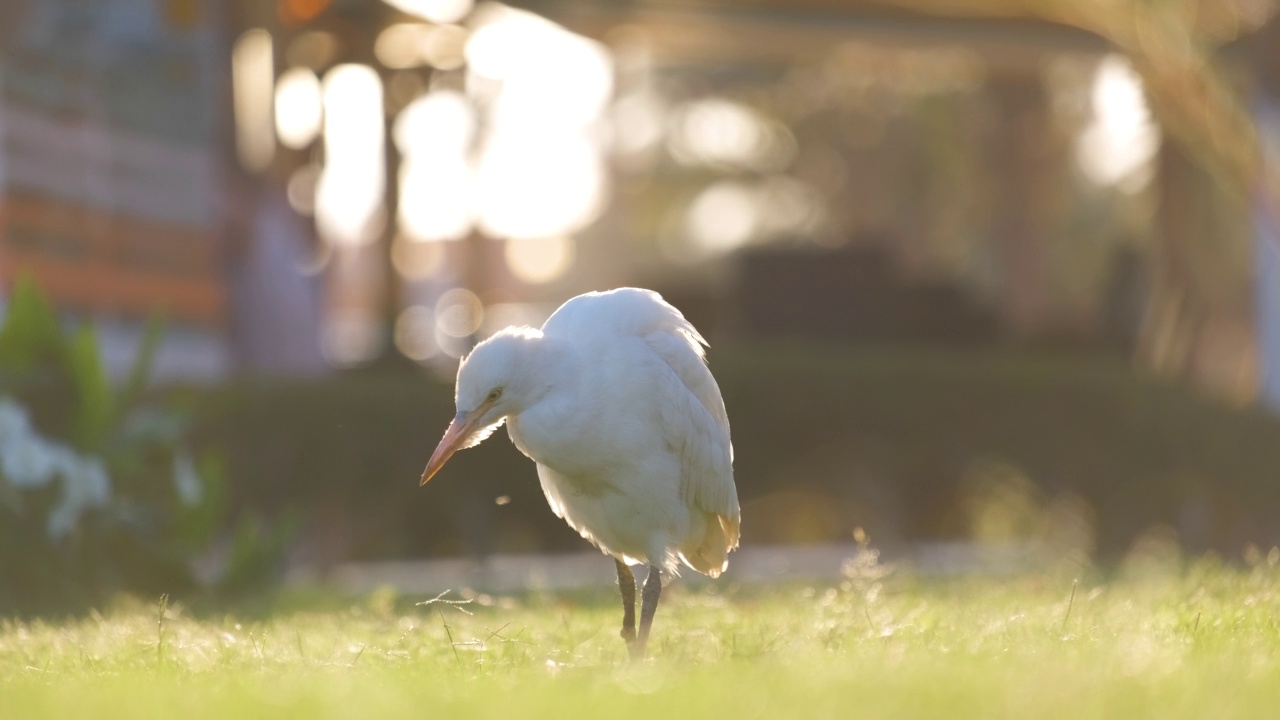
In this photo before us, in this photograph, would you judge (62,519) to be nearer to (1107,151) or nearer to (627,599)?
(627,599)

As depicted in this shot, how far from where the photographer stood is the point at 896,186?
4375cm

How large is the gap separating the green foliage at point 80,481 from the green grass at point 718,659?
27.7 inches

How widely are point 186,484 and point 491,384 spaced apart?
4.14m

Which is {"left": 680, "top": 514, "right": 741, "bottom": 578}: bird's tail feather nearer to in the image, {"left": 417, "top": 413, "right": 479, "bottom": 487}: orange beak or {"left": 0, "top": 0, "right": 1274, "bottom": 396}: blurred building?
{"left": 417, "top": 413, "right": 479, "bottom": 487}: orange beak

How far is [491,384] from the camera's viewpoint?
5.92m

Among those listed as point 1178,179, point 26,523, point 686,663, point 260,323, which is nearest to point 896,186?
point 1178,179

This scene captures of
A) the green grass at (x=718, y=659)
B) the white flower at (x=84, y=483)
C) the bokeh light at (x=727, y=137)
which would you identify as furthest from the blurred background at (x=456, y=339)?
the bokeh light at (x=727, y=137)

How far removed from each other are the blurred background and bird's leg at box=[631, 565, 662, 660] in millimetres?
3685

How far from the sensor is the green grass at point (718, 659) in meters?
4.11

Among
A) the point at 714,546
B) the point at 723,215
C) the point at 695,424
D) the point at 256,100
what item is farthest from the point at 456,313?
the point at 723,215

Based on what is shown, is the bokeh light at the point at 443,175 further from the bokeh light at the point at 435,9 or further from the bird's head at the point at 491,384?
the bird's head at the point at 491,384

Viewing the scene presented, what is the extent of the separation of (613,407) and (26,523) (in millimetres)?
4017

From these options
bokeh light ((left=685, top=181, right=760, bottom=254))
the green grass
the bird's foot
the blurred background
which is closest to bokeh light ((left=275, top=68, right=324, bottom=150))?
the blurred background

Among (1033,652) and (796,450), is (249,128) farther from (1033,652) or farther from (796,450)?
(1033,652)
